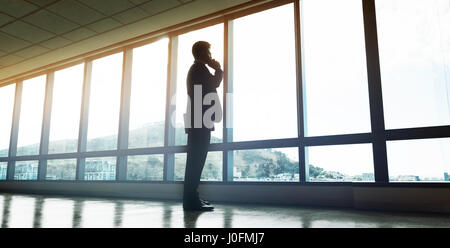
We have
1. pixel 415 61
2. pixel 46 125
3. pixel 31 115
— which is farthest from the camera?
pixel 31 115

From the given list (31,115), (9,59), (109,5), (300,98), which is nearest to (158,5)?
(109,5)

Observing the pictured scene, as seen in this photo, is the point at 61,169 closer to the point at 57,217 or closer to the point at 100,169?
the point at 100,169

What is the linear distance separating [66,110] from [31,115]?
52.8 inches

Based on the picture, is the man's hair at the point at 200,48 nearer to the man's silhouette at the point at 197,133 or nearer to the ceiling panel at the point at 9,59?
the man's silhouette at the point at 197,133

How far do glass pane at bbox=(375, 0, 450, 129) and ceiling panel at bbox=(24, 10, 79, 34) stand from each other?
423 centimetres

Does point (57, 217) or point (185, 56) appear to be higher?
point (185, 56)

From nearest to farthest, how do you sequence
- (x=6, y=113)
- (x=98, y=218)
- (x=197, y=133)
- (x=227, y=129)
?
(x=98, y=218) → (x=197, y=133) → (x=227, y=129) → (x=6, y=113)

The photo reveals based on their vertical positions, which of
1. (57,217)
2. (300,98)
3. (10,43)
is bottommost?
(57,217)

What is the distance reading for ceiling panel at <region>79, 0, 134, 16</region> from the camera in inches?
154

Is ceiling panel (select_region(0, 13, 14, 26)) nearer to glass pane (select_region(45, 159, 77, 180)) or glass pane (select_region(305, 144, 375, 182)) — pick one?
glass pane (select_region(45, 159, 77, 180))

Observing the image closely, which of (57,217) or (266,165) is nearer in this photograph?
(57,217)

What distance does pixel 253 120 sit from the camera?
3.97 metres

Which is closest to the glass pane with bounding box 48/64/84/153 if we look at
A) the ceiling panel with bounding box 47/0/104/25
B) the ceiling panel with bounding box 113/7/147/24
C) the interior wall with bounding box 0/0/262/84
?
the interior wall with bounding box 0/0/262/84

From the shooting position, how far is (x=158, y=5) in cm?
403
